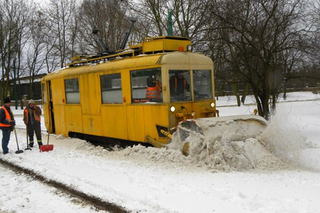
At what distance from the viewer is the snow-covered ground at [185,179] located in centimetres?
507

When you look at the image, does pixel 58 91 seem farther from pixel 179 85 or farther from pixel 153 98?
pixel 179 85

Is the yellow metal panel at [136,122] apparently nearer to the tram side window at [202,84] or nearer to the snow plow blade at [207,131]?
the snow plow blade at [207,131]

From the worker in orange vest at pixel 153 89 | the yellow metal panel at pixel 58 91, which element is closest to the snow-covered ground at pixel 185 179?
the worker in orange vest at pixel 153 89

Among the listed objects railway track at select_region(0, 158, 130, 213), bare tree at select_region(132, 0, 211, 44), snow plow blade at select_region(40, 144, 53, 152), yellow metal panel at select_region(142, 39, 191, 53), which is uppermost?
bare tree at select_region(132, 0, 211, 44)

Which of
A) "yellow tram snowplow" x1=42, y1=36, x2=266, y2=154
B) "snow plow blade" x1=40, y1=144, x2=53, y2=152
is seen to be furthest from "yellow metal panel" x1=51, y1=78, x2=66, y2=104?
"snow plow blade" x1=40, y1=144, x2=53, y2=152

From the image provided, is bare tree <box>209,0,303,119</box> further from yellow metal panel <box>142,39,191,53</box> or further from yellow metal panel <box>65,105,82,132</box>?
yellow metal panel <box>65,105,82,132</box>

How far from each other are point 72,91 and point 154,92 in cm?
451

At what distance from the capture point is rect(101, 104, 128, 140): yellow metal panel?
9375 mm

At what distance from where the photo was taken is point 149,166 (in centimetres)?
754

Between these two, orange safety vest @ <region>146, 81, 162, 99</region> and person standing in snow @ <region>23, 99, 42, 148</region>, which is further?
person standing in snow @ <region>23, 99, 42, 148</region>

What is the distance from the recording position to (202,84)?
9.06 meters

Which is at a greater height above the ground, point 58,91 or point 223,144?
point 58,91

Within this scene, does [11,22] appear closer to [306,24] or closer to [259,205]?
[306,24]

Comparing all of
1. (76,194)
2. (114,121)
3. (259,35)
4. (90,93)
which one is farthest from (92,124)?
(259,35)
